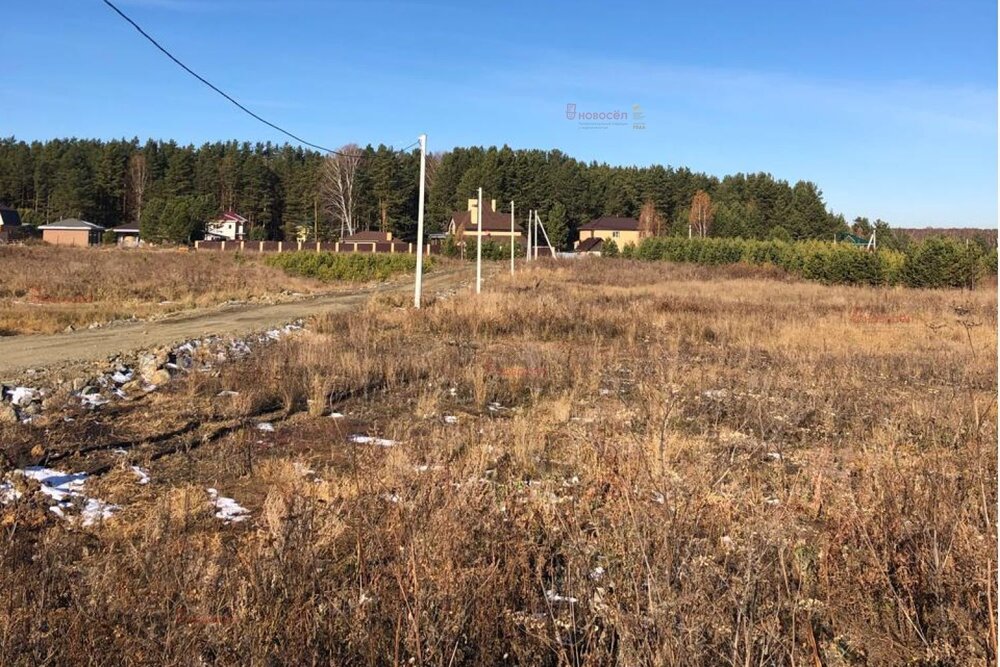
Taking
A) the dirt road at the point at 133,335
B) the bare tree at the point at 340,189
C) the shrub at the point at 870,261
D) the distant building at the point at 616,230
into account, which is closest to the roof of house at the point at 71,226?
the bare tree at the point at 340,189

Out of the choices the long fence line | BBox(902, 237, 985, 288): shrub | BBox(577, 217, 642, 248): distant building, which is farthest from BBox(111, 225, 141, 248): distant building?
BBox(902, 237, 985, 288): shrub

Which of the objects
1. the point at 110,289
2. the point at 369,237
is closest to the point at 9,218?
the point at 369,237

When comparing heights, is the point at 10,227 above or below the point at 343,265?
above

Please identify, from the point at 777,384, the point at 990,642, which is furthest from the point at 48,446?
the point at 777,384

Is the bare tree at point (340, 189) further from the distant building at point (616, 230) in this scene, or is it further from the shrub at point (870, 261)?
the shrub at point (870, 261)

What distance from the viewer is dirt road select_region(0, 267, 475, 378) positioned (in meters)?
11.1

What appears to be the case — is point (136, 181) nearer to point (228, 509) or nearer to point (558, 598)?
point (228, 509)

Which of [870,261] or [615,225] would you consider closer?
[870,261]

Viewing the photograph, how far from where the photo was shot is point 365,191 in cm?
8681

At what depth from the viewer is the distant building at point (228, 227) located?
8669 cm

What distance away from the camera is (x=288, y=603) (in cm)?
310

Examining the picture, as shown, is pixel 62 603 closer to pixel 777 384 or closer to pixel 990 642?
pixel 990 642

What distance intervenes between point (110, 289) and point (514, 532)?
28.3 metres

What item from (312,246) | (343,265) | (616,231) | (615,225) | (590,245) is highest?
(615,225)
